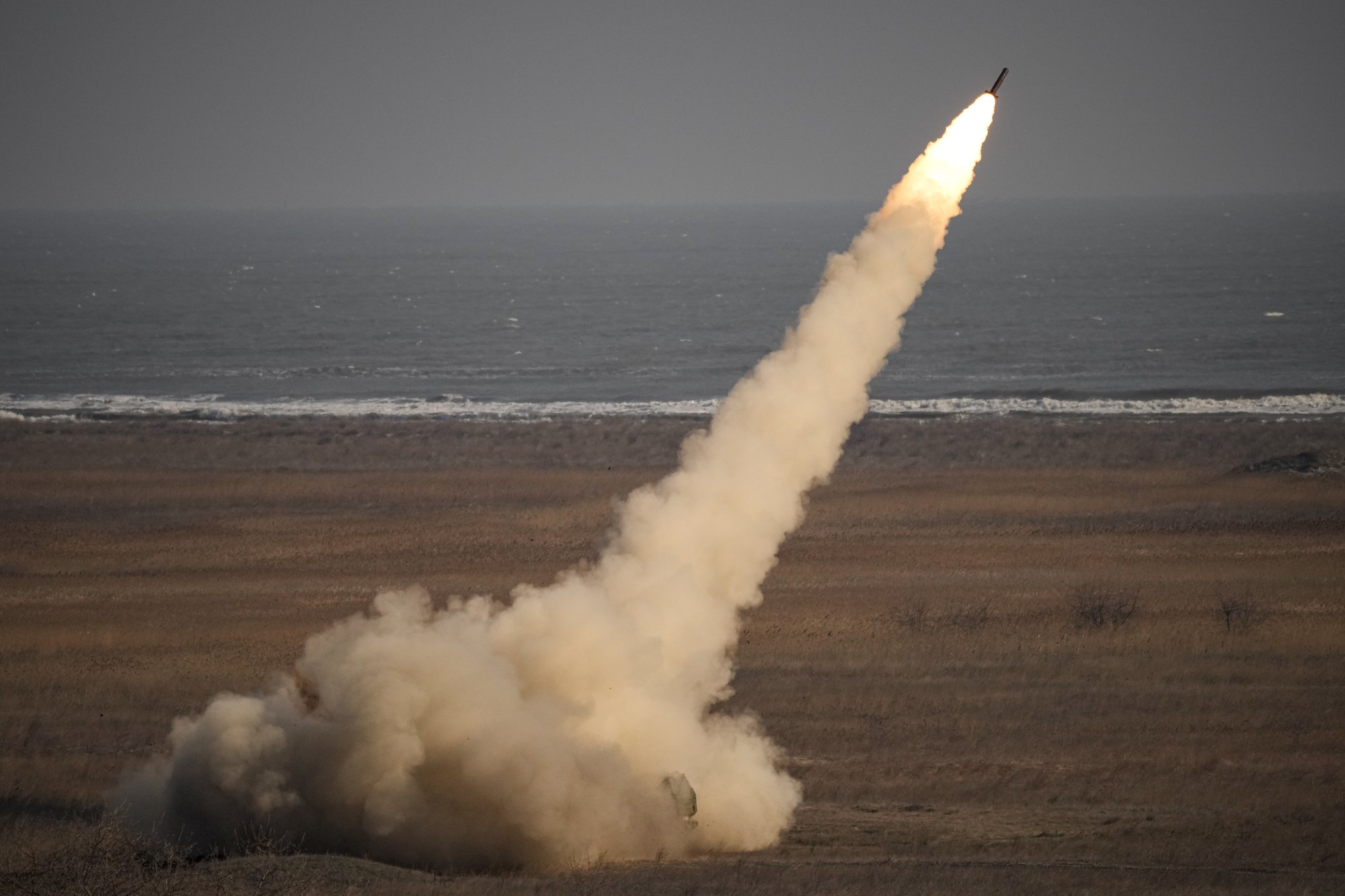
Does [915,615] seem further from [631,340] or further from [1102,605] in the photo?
[631,340]

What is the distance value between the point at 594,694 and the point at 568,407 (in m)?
51.4

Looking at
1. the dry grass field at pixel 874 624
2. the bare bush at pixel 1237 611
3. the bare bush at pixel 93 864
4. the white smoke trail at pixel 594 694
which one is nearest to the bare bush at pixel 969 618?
the dry grass field at pixel 874 624

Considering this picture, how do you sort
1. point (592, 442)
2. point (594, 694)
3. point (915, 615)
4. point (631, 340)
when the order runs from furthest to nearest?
point (631, 340), point (592, 442), point (915, 615), point (594, 694)

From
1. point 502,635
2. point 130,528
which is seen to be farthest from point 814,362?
point 130,528

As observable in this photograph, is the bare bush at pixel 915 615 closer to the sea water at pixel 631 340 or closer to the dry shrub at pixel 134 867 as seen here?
the dry shrub at pixel 134 867

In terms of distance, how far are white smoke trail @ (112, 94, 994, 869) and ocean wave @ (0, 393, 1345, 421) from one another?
40269mm

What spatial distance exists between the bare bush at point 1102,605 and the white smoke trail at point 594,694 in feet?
33.1

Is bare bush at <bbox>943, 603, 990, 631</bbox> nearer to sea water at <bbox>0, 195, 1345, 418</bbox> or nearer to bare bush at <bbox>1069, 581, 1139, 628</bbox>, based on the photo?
bare bush at <bbox>1069, 581, 1139, 628</bbox>

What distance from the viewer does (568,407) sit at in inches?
2911

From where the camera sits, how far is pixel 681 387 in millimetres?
80688

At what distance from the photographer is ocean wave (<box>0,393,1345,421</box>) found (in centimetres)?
6812

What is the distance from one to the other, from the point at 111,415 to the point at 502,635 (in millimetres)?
51025

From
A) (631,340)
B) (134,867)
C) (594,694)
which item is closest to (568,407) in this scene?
(631,340)

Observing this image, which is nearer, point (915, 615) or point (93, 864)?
point (93, 864)
